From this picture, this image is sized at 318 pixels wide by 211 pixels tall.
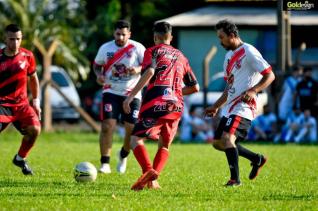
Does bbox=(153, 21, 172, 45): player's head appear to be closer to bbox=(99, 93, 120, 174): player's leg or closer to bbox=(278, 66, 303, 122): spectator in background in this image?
bbox=(99, 93, 120, 174): player's leg

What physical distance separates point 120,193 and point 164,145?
98 centimetres

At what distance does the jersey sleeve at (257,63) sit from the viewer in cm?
1118

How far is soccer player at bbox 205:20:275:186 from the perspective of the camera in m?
11.2

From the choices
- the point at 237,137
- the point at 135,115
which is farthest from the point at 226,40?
the point at 135,115

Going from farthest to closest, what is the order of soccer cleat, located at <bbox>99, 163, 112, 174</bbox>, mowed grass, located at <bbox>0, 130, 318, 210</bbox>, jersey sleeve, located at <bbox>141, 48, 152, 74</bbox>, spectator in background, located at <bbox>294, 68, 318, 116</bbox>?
Answer: spectator in background, located at <bbox>294, 68, 318, 116</bbox> < soccer cleat, located at <bbox>99, 163, 112, 174</bbox> < jersey sleeve, located at <bbox>141, 48, 152, 74</bbox> < mowed grass, located at <bbox>0, 130, 318, 210</bbox>

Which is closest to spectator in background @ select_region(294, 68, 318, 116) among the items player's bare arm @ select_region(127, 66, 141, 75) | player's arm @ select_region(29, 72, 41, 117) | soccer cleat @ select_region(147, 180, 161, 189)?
player's bare arm @ select_region(127, 66, 141, 75)

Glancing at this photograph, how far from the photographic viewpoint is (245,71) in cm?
1141

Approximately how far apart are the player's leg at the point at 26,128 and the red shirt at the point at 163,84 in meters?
2.67

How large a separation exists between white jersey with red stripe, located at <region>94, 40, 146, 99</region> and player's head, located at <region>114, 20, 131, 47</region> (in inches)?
3.7

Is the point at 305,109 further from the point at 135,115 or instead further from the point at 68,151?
the point at 135,115

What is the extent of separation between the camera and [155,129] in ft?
36.3

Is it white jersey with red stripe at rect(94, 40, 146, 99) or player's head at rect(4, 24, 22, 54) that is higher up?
player's head at rect(4, 24, 22, 54)

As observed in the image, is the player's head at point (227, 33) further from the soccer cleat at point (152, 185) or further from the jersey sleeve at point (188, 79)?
the soccer cleat at point (152, 185)
